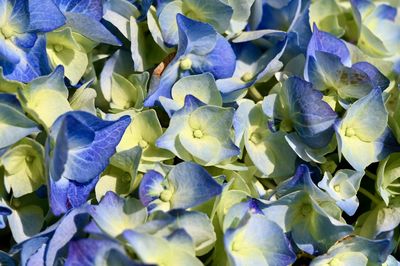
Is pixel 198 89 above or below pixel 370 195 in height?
above

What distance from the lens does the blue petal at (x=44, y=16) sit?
2.03 feet

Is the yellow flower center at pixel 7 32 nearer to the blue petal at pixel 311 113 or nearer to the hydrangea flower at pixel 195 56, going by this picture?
the hydrangea flower at pixel 195 56

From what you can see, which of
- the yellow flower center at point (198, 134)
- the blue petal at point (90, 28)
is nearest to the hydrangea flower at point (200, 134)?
the yellow flower center at point (198, 134)

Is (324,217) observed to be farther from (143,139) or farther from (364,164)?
(143,139)

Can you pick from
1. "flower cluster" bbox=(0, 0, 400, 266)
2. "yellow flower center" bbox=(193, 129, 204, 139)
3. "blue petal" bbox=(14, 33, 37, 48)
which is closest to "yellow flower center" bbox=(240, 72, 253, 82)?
"flower cluster" bbox=(0, 0, 400, 266)

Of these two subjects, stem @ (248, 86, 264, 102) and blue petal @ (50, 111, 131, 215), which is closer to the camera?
blue petal @ (50, 111, 131, 215)

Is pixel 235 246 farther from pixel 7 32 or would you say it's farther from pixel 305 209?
pixel 7 32

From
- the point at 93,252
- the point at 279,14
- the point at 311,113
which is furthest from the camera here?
the point at 279,14

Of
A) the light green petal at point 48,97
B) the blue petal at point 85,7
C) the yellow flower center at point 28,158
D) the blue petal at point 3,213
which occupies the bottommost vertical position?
the blue petal at point 3,213

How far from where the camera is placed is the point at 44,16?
0.62 metres

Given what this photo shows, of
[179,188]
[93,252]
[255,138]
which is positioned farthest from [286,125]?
[93,252]

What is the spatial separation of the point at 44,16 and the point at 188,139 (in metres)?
0.17

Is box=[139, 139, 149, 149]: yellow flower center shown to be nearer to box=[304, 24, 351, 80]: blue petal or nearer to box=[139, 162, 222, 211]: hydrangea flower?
box=[139, 162, 222, 211]: hydrangea flower

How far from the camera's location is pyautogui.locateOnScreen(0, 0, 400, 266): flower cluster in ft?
1.94
